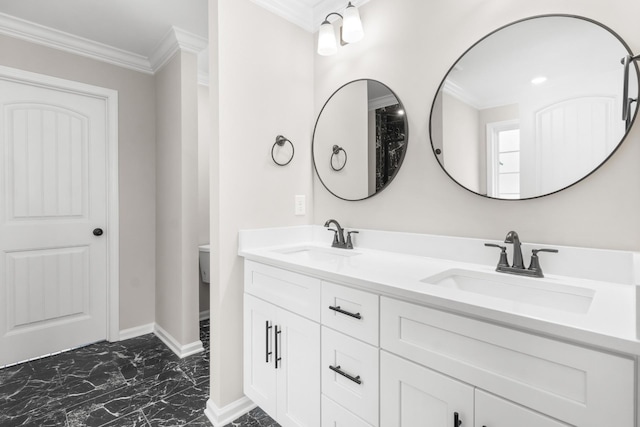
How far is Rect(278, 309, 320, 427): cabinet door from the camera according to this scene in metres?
1.30

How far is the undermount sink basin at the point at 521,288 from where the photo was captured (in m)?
1.01

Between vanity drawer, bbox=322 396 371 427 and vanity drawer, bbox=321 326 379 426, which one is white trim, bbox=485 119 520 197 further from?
vanity drawer, bbox=322 396 371 427

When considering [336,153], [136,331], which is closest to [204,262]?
[136,331]

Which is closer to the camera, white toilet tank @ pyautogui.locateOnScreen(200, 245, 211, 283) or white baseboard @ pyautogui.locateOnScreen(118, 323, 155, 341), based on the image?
white baseboard @ pyautogui.locateOnScreen(118, 323, 155, 341)

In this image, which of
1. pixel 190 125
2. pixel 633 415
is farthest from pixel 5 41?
pixel 633 415

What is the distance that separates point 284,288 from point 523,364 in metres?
0.97

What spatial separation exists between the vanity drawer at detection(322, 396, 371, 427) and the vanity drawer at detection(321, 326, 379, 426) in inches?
0.8

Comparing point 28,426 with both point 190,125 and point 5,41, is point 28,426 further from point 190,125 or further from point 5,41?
point 5,41

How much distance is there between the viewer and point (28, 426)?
1.62 metres

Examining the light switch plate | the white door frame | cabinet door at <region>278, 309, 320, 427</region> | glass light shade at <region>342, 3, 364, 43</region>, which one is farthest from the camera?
the white door frame

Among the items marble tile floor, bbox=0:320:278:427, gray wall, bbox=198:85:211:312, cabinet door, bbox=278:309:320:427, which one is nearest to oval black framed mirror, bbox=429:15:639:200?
cabinet door, bbox=278:309:320:427

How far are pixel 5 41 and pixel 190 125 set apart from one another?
1.37 m

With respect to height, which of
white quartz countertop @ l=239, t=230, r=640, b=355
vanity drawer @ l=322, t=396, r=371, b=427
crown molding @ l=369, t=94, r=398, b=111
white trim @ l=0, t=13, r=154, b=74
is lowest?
vanity drawer @ l=322, t=396, r=371, b=427

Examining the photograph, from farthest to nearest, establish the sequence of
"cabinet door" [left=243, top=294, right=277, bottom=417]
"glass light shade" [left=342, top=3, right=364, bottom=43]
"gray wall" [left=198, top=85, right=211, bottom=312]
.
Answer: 1. "gray wall" [left=198, top=85, right=211, bottom=312]
2. "glass light shade" [left=342, top=3, right=364, bottom=43]
3. "cabinet door" [left=243, top=294, right=277, bottom=417]
